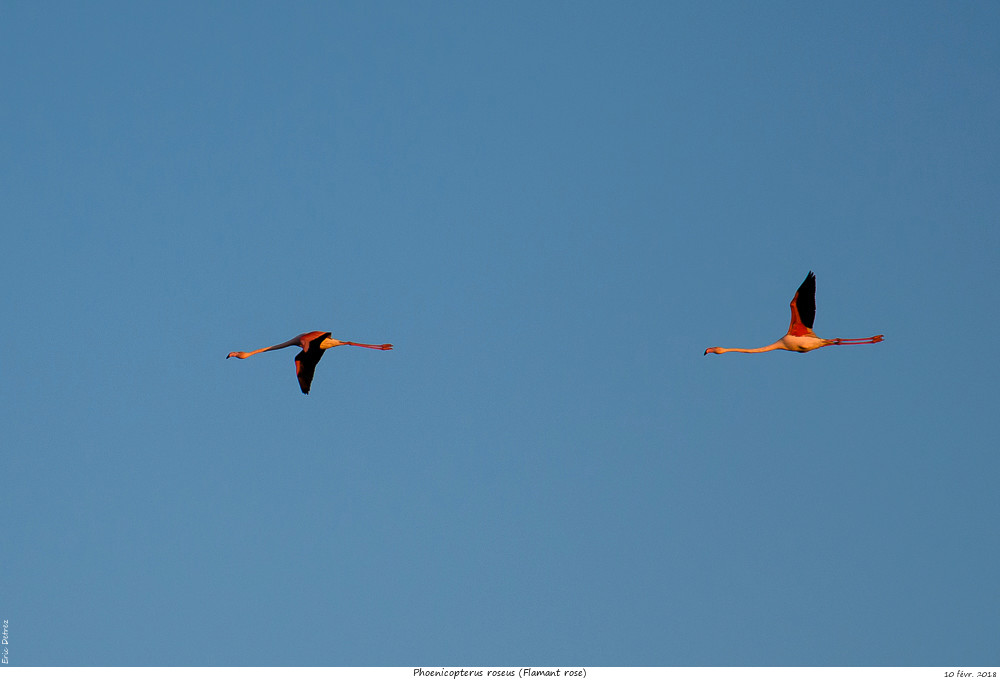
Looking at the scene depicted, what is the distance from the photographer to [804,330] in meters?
27.3

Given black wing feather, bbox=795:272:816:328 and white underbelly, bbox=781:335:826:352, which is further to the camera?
white underbelly, bbox=781:335:826:352

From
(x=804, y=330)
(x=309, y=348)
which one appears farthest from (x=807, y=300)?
(x=309, y=348)

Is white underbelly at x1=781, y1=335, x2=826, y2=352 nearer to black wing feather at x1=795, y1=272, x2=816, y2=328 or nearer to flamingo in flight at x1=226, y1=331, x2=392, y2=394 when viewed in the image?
black wing feather at x1=795, y1=272, x2=816, y2=328

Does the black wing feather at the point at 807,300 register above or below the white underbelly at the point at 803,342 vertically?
above

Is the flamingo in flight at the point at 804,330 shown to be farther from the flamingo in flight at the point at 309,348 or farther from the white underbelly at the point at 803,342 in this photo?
the flamingo in flight at the point at 309,348

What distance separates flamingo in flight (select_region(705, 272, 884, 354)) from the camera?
2659 cm

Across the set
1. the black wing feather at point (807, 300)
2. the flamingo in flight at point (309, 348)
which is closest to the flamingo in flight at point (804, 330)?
the black wing feather at point (807, 300)

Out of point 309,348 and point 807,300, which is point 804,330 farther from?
point 309,348

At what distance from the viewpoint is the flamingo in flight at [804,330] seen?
1047 inches

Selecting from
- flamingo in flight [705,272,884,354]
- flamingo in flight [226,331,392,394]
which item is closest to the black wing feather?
flamingo in flight [705,272,884,354]
